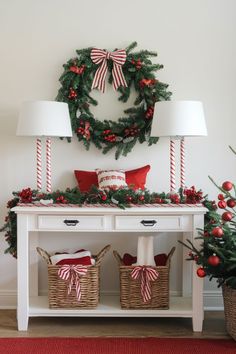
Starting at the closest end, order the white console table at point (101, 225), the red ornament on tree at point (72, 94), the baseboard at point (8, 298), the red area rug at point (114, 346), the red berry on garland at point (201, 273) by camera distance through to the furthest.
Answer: the red area rug at point (114, 346) < the red berry on garland at point (201, 273) < the white console table at point (101, 225) < the red ornament on tree at point (72, 94) < the baseboard at point (8, 298)

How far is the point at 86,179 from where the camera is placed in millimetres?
3721

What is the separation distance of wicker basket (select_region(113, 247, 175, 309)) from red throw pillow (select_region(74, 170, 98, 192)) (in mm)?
656

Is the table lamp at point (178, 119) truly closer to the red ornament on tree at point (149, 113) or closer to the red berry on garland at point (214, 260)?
the red ornament on tree at point (149, 113)

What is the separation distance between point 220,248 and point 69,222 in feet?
3.23

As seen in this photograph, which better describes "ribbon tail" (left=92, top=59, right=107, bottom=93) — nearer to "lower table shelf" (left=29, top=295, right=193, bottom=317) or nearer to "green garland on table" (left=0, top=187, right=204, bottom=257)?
"green garland on table" (left=0, top=187, right=204, bottom=257)

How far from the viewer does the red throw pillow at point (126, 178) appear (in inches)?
146

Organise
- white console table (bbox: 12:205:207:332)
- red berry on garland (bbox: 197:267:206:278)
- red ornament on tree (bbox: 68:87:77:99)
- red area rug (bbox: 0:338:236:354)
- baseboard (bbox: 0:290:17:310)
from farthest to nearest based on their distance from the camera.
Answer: baseboard (bbox: 0:290:17:310)
red ornament on tree (bbox: 68:87:77:99)
white console table (bbox: 12:205:207:332)
red berry on garland (bbox: 197:267:206:278)
red area rug (bbox: 0:338:236:354)

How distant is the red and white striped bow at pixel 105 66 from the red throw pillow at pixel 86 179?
0.63 m

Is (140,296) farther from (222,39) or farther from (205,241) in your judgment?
(222,39)

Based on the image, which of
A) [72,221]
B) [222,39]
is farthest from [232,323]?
[222,39]

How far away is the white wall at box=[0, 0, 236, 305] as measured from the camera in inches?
149

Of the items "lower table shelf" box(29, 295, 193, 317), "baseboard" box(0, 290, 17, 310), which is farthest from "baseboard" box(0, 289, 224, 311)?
"lower table shelf" box(29, 295, 193, 317)

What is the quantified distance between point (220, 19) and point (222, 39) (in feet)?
0.49

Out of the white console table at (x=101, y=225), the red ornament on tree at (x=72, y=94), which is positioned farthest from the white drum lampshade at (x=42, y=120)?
the white console table at (x=101, y=225)
